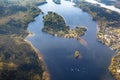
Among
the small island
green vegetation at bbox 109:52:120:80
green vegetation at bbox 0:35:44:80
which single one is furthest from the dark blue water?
green vegetation at bbox 0:35:44:80

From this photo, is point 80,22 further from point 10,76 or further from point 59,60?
point 10,76

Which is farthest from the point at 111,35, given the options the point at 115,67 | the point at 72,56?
the point at 115,67

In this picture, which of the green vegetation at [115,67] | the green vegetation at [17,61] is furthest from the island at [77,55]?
the green vegetation at [17,61]

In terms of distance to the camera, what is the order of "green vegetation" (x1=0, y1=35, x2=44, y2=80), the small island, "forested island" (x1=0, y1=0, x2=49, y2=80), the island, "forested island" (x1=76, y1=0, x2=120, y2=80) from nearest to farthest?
"green vegetation" (x1=0, y1=35, x2=44, y2=80) → "forested island" (x1=0, y1=0, x2=49, y2=80) → "forested island" (x1=76, y1=0, x2=120, y2=80) → the island → the small island

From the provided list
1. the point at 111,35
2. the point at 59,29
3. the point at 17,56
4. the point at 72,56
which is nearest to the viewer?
the point at 17,56

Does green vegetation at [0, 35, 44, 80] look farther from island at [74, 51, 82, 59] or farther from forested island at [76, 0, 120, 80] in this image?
forested island at [76, 0, 120, 80]

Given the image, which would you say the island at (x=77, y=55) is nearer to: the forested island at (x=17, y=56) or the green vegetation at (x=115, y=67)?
the green vegetation at (x=115, y=67)

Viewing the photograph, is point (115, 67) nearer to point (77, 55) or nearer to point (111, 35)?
point (77, 55)

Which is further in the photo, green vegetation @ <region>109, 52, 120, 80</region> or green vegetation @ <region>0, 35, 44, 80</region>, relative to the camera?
green vegetation @ <region>109, 52, 120, 80</region>
